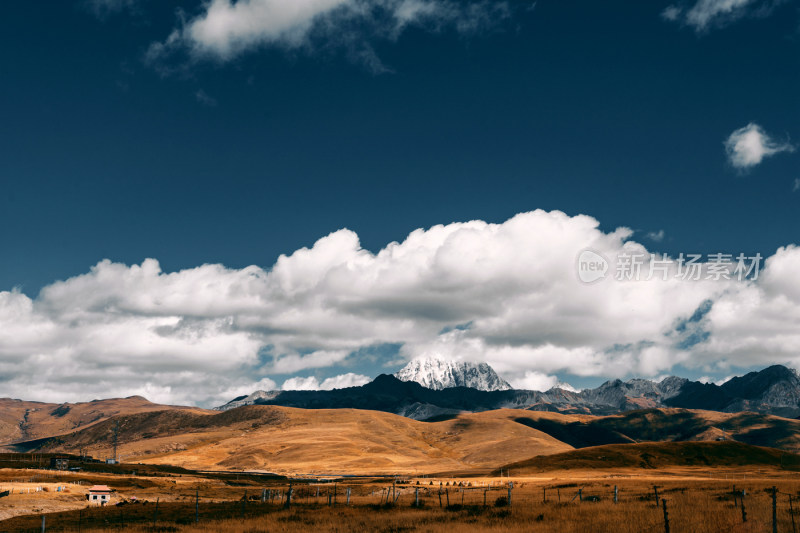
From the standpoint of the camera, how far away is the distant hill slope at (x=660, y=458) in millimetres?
173500

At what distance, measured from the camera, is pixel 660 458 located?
184m

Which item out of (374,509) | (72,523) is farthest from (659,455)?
(72,523)

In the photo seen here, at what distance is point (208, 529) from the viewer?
3491 cm

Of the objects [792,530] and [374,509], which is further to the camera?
[374,509]

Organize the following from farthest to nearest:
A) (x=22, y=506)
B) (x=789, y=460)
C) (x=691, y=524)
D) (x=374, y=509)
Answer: (x=789, y=460) < (x=22, y=506) < (x=374, y=509) < (x=691, y=524)

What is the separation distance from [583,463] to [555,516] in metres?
→ 148

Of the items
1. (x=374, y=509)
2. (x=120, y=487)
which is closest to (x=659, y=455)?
(x=120, y=487)

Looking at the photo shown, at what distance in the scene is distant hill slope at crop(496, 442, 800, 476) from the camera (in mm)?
173500

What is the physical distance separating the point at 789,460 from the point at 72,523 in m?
204

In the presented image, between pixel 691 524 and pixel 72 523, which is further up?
pixel 691 524

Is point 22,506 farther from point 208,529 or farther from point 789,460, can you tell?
point 789,460

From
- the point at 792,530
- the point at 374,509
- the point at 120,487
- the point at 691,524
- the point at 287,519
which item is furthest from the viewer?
the point at 120,487

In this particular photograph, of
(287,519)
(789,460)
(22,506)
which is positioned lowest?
(789,460)

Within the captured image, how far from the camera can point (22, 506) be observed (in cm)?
6419
